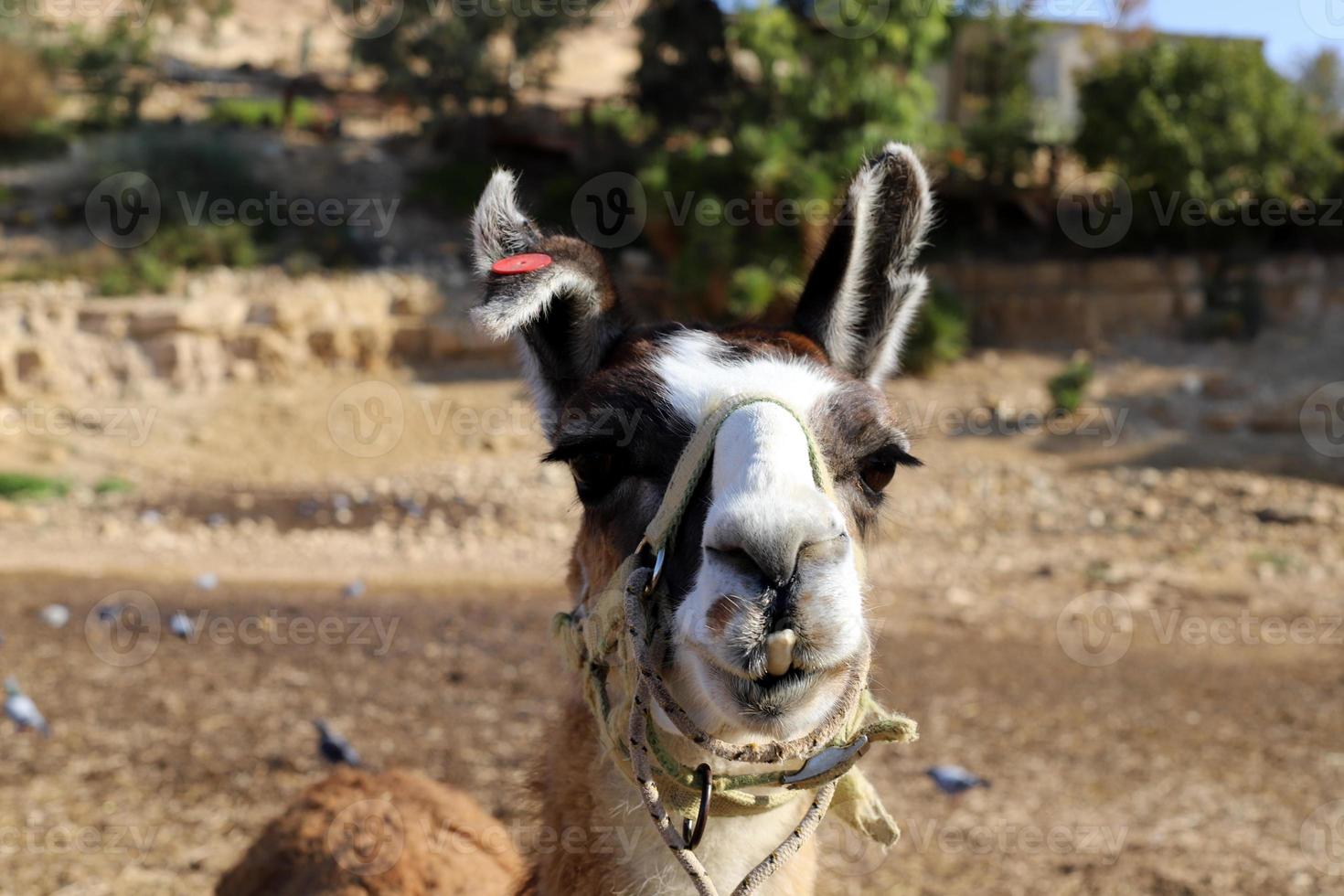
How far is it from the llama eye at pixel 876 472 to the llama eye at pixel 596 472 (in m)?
0.59

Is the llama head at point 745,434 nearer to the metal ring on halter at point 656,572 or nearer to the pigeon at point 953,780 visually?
the metal ring on halter at point 656,572

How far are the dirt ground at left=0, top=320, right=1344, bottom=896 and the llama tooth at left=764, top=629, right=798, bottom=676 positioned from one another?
42.4 inches

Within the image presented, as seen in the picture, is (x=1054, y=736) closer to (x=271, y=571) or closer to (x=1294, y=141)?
(x=271, y=571)

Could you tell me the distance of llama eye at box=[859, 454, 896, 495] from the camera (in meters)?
2.70

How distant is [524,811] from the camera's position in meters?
3.09

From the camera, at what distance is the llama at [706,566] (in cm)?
213

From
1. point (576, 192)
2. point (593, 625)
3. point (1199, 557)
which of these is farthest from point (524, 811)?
point (576, 192)

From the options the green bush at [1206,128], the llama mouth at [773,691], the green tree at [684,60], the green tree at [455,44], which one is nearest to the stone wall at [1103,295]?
the green bush at [1206,128]

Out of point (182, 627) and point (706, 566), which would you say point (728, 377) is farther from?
point (182, 627)

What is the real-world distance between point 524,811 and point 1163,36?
2321cm

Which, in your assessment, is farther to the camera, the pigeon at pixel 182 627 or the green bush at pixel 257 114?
the green bush at pixel 257 114

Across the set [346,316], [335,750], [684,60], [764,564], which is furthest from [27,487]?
[684,60]

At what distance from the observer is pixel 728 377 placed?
8.51 ft

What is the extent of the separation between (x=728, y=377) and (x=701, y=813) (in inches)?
38.0
